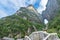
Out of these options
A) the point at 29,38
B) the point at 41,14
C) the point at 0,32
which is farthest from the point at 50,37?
the point at 41,14

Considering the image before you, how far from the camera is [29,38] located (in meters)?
7.98

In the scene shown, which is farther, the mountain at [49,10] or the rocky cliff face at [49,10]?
the rocky cliff face at [49,10]

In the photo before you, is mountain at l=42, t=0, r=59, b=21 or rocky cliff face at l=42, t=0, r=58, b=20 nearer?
mountain at l=42, t=0, r=59, b=21

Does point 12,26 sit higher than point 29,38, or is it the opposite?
point 12,26

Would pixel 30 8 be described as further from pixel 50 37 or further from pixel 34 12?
pixel 50 37

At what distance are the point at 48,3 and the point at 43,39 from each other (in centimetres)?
3256

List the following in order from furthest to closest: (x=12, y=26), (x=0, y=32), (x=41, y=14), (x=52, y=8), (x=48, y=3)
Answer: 1. (x=41, y=14)
2. (x=48, y=3)
3. (x=52, y=8)
4. (x=12, y=26)
5. (x=0, y=32)

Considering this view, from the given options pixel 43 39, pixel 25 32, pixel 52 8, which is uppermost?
pixel 52 8

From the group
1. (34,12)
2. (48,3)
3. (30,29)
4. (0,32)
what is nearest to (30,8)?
(34,12)

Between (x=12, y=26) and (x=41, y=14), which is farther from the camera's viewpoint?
(x=41, y=14)

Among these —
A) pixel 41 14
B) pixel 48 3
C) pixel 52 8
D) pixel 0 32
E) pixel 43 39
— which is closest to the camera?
pixel 43 39

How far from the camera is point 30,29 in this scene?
2386cm

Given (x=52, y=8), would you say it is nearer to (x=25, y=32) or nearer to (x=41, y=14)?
(x=41, y=14)

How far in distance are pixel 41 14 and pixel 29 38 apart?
36.7 m
